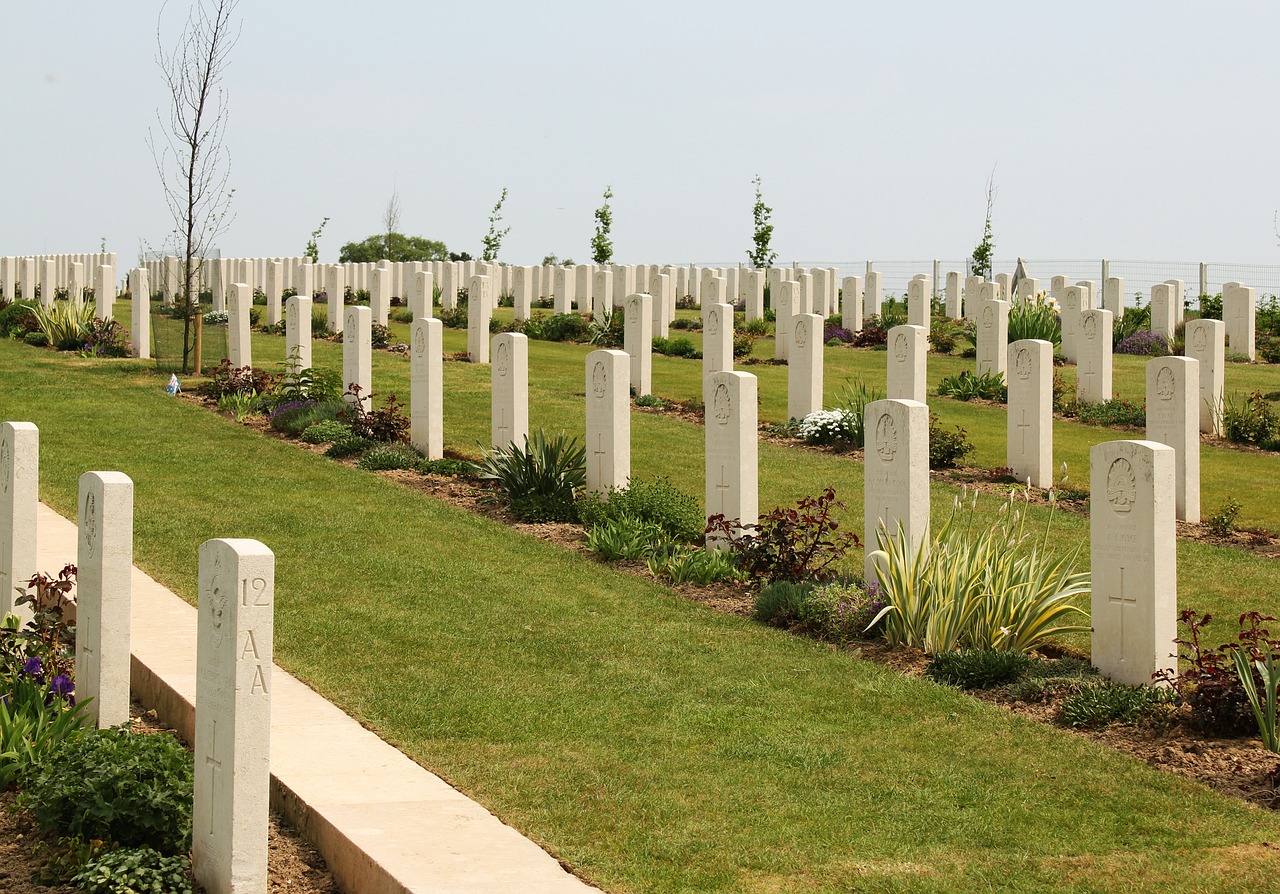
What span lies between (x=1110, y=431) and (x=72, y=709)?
14.8 meters

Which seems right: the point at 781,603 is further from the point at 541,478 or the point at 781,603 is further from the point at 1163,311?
the point at 1163,311

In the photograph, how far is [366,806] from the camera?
19.0 feet

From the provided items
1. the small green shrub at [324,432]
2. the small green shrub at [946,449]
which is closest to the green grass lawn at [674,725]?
the small green shrub at [324,432]

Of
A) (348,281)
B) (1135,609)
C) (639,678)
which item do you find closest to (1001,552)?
(1135,609)

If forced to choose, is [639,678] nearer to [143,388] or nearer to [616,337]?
[143,388]

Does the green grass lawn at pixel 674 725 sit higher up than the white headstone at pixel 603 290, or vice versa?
the white headstone at pixel 603 290

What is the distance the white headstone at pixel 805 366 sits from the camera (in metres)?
18.1

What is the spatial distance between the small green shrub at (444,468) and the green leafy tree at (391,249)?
50217 millimetres

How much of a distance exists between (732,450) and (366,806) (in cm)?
A: 578

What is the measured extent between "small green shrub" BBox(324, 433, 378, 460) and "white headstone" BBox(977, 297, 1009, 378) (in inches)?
396

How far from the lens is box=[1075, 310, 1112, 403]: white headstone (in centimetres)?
1973

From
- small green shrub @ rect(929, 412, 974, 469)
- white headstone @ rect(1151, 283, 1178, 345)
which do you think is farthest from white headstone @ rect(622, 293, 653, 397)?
white headstone @ rect(1151, 283, 1178, 345)

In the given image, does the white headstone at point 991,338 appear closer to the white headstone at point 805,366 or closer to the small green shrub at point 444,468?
the white headstone at point 805,366

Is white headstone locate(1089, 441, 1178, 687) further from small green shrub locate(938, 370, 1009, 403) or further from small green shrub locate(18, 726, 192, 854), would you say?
small green shrub locate(938, 370, 1009, 403)
